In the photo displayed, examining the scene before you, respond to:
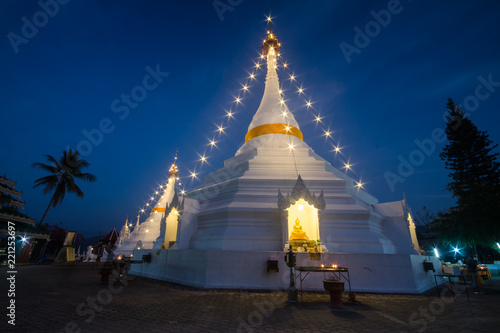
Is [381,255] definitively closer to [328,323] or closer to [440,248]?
[328,323]

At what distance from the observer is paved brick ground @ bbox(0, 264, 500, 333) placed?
4.60m

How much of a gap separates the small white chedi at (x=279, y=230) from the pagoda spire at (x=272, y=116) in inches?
24.0

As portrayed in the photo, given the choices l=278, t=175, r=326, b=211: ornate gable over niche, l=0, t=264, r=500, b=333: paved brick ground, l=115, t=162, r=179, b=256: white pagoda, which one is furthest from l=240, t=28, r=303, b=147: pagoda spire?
l=0, t=264, r=500, b=333: paved brick ground

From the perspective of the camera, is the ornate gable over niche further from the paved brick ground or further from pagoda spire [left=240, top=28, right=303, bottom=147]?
pagoda spire [left=240, top=28, right=303, bottom=147]

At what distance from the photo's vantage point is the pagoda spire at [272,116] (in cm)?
1645

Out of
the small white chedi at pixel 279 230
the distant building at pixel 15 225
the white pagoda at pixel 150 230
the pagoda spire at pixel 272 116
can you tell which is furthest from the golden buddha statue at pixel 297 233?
the distant building at pixel 15 225

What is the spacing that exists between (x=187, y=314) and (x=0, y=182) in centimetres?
2534

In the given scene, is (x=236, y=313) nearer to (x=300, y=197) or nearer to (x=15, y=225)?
(x=300, y=197)

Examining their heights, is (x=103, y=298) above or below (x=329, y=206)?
below

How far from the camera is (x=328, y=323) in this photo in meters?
4.93

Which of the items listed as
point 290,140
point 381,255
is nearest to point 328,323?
point 381,255

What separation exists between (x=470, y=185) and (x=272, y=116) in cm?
1755

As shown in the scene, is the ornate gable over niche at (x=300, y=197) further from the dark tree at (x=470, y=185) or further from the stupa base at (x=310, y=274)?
the dark tree at (x=470, y=185)

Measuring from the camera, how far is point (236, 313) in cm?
555
